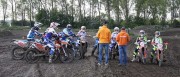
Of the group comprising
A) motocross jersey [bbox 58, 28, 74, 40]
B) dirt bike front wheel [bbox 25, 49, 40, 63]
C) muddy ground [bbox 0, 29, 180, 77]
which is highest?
motocross jersey [bbox 58, 28, 74, 40]

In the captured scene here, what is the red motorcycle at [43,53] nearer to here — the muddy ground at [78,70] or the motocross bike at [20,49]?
the muddy ground at [78,70]

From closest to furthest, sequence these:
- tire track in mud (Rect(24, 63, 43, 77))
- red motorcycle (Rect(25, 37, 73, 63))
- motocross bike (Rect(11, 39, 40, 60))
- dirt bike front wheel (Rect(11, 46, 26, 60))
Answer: tire track in mud (Rect(24, 63, 43, 77)), red motorcycle (Rect(25, 37, 73, 63)), motocross bike (Rect(11, 39, 40, 60)), dirt bike front wheel (Rect(11, 46, 26, 60))

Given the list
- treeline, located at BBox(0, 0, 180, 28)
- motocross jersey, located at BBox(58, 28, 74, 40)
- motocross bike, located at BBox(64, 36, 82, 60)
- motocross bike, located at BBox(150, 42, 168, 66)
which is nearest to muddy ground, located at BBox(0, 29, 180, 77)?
motocross bike, located at BBox(150, 42, 168, 66)

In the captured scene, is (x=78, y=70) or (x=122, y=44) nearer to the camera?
(x=78, y=70)

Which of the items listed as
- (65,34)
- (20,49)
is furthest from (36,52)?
(65,34)

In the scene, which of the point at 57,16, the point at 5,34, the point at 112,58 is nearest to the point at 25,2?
the point at 57,16

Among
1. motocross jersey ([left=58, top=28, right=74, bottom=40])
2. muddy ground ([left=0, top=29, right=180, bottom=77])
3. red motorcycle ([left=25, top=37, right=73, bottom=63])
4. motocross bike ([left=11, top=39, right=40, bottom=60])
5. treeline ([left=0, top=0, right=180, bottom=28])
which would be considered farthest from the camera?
treeline ([left=0, top=0, right=180, bottom=28])

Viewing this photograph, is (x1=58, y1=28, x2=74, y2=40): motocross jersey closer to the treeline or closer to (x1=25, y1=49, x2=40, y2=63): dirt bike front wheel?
(x1=25, y1=49, x2=40, y2=63): dirt bike front wheel

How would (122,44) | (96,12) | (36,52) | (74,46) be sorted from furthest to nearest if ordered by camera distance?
(96,12), (74,46), (36,52), (122,44)

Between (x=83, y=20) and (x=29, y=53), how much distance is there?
4864 centimetres

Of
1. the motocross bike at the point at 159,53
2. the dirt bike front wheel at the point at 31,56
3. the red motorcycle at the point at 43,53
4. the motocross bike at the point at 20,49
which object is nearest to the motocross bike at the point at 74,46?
the red motorcycle at the point at 43,53

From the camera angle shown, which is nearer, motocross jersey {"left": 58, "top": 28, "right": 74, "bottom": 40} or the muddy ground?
the muddy ground

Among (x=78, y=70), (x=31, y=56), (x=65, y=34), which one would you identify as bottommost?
(x=78, y=70)

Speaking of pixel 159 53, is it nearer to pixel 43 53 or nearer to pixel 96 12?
pixel 43 53
